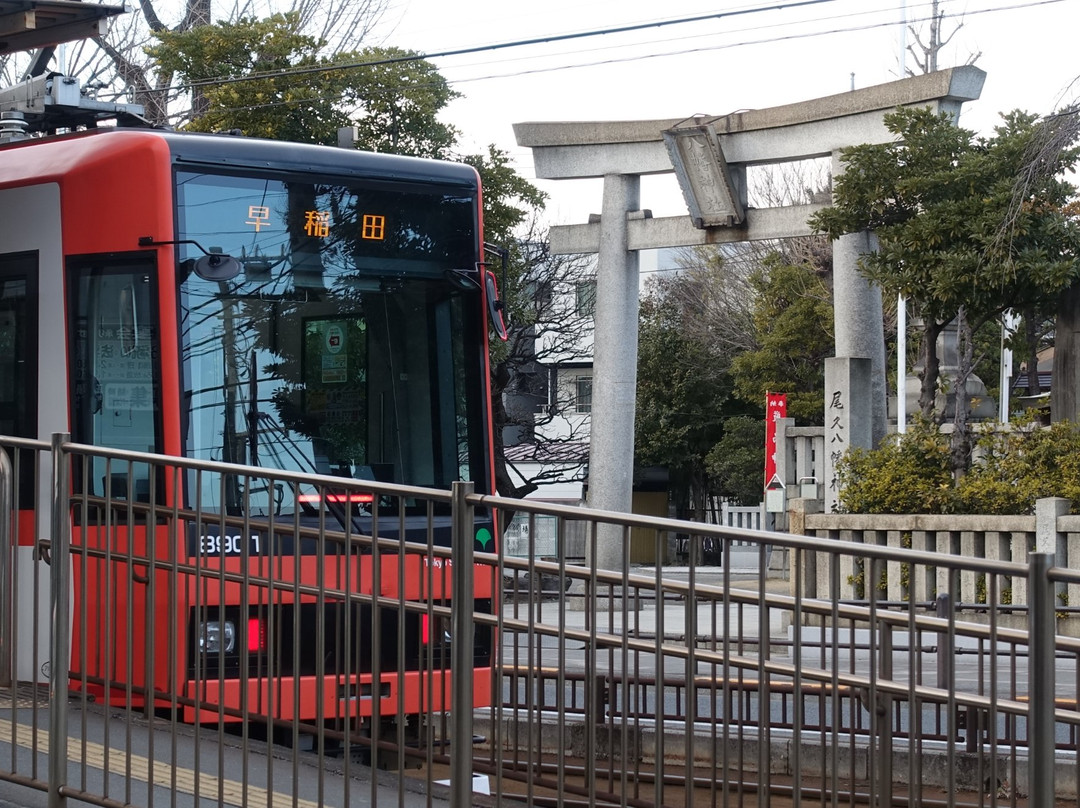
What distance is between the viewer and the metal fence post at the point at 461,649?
4246 mm

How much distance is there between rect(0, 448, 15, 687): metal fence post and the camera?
551 cm

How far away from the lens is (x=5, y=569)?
5605mm

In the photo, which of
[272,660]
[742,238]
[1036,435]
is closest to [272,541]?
[272,660]

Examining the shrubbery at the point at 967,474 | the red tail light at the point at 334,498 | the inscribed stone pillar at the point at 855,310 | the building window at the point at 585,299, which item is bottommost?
the shrubbery at the point at 967,474

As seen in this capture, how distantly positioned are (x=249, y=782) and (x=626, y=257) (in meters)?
17.5

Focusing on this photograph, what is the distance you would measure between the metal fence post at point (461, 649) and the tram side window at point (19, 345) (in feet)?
12.8

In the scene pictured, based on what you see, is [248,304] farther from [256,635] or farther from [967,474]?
[967,474]

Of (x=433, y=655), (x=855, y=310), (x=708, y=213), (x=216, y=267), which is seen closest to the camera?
(x=433, y=655)

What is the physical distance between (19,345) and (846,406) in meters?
14.3

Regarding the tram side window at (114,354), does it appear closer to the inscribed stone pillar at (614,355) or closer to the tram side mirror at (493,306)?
the tram side mirror at (493,306)

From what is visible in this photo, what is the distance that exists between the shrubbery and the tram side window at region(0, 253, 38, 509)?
42.6ft

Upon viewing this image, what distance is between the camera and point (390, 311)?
7.73m

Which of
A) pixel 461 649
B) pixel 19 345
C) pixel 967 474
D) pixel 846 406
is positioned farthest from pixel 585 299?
pixel 461 649

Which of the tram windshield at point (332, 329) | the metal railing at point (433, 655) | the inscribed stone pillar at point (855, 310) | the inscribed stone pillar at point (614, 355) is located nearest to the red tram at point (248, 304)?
the tram windshield at point (332, 329)
